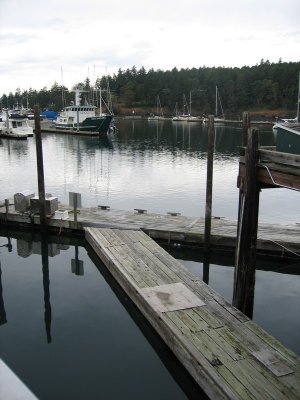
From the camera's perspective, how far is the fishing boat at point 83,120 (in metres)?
73.4

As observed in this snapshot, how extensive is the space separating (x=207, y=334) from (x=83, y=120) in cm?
7198

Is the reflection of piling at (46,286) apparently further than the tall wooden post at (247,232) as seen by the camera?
Yes

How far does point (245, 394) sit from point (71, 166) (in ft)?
117

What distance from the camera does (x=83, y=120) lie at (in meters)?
76.8

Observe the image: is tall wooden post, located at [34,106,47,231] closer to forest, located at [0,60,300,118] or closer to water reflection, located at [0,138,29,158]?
water reflection, located at [0,138,29,158]

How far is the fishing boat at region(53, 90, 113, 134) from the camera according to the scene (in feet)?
241

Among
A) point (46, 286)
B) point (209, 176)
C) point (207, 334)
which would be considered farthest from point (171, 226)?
point (207, 334)

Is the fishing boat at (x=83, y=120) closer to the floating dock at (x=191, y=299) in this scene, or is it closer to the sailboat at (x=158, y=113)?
the floating dock at (x=191, y=299)

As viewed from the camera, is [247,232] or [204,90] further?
[204,90]

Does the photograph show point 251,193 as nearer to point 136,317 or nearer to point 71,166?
point 136,317

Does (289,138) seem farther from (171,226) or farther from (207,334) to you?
(171,226)

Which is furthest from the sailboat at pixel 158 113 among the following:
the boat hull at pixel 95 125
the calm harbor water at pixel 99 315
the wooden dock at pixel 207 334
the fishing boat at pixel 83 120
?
the wooden dock at pixel 207 334

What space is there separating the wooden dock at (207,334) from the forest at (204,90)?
11839 cm

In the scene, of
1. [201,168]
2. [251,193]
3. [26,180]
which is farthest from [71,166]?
[251,193]
